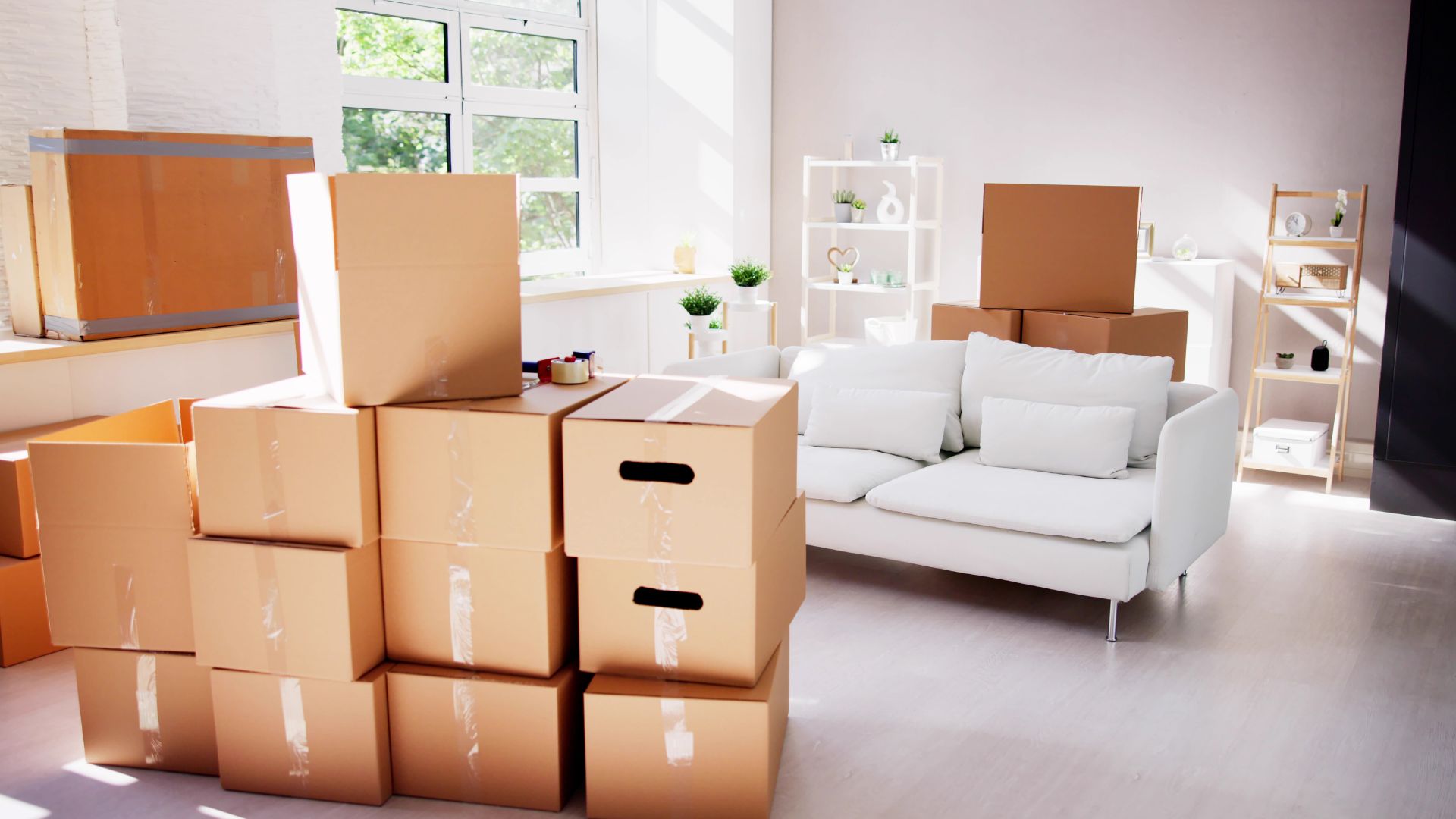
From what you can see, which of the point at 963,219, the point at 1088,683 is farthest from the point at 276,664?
the point at 963,219

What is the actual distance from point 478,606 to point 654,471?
0.51 metres

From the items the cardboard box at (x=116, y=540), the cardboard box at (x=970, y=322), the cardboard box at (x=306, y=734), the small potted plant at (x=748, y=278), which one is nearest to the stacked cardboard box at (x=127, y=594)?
the cardboard box at (x=116, y=540)

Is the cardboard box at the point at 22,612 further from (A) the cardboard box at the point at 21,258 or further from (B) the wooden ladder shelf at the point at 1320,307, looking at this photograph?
(B) the wooden ladder shelf at the point at 1320,307

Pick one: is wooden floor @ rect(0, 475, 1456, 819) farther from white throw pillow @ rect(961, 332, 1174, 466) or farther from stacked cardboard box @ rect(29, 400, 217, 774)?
white throw pillow @ rect(961, 332, 1174, 466)

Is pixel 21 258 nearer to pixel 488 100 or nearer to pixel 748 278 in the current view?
pixel 488 100

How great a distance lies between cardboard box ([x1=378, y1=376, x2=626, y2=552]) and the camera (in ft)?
7.89

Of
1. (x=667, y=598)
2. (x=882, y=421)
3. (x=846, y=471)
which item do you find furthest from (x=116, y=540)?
(x=882, y=421)

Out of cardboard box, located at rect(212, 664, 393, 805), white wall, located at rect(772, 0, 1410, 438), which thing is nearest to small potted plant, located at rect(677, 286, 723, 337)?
white wall, located at rect(772, 0, 1410, 438)

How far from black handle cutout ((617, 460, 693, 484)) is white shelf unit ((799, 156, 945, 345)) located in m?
4.06

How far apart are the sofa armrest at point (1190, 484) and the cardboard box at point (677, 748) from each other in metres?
1.58

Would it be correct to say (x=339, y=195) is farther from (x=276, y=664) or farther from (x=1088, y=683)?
(x=1088, y=683)

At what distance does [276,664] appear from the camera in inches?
98.1

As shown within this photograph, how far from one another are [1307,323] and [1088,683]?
10.7ft

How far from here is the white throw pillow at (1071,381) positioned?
3.98 m
